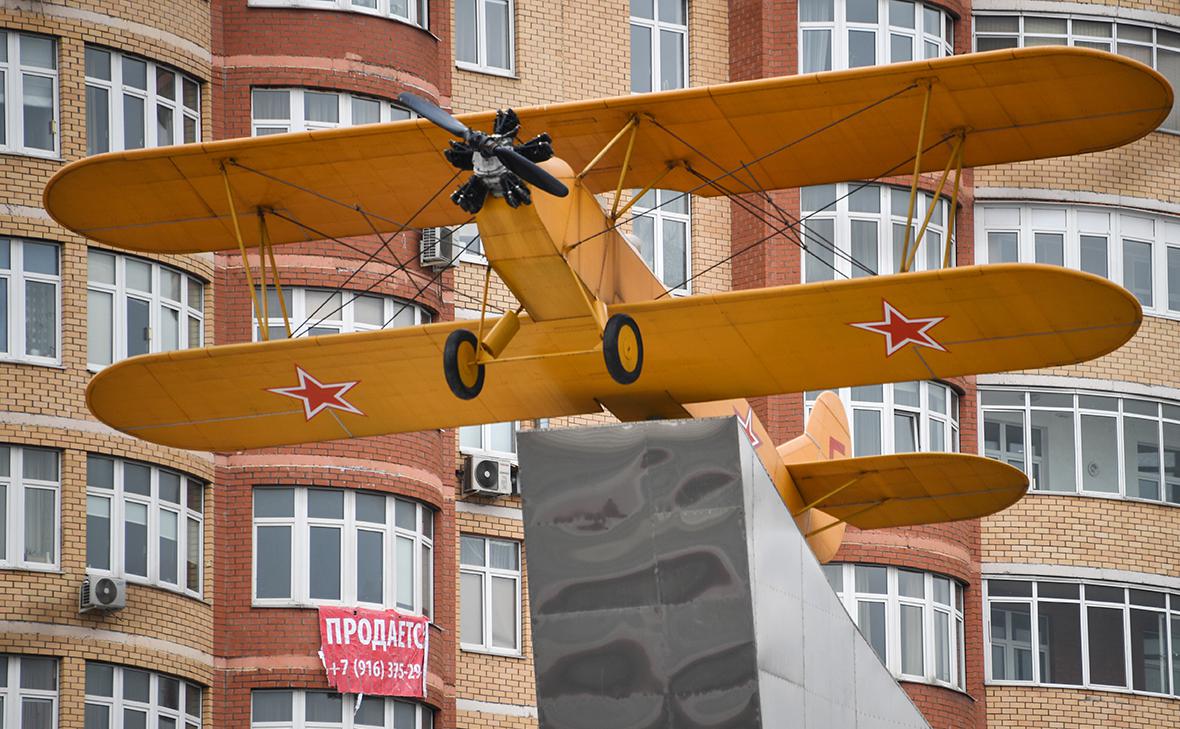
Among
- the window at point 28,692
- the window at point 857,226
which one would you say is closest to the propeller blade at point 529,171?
the window at point 28,692

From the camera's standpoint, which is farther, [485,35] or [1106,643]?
[1106,643]

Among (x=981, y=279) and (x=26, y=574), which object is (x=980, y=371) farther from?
(x=26, y=574)

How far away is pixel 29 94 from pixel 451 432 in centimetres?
713

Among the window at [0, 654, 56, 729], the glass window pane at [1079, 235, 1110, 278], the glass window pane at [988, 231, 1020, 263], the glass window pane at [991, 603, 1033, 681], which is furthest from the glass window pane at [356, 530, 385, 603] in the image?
the glass window pane at [1079, 235, 1110, 278]

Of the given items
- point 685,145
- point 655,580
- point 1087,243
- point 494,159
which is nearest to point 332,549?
point 685,145

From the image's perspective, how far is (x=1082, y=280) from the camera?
28672mm

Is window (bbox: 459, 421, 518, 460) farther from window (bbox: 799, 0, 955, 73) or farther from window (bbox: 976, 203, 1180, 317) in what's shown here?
window (bbox: 976, 203, 1180, 317)

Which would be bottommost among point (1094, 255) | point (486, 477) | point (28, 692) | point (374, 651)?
point (28, 692)

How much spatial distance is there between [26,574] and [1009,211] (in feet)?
54.5

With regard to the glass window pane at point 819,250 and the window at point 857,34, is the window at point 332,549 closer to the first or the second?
the glass window pane at point 819,250

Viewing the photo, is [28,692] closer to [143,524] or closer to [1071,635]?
[143,524]

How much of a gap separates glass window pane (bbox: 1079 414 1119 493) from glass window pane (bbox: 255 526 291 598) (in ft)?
41.7

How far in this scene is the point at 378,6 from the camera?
4078cm

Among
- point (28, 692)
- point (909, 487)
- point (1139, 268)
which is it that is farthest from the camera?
point (1139, 268)
